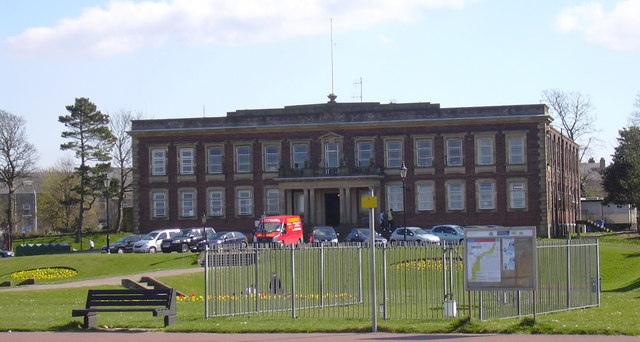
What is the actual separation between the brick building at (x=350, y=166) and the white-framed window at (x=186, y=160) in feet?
0.25

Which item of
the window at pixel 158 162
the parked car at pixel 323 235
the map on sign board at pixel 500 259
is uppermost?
the window at pixel 158 162

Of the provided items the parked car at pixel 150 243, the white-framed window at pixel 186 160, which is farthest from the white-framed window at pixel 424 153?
the parked car at pixel 150 243

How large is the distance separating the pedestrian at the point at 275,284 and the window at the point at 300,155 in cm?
4754

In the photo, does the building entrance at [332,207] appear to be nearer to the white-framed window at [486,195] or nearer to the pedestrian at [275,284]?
the white-framed window at [486,195]

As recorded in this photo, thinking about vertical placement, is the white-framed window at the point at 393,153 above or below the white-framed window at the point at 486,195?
above

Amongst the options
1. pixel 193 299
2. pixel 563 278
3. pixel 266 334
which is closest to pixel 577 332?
pixel 563 278

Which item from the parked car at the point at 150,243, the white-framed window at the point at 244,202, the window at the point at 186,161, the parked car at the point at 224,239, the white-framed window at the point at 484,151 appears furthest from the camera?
the window at the point at 186,161

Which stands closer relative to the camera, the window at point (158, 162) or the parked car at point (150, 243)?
the parked car at point (150, 243)

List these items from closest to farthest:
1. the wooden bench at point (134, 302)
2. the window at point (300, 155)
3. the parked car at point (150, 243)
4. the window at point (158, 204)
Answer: the wooden bench at point (134, 302), the parked car at point (150, 243), the window at point (300, 155), the window at point (158, 204)

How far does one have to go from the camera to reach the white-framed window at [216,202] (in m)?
73.5

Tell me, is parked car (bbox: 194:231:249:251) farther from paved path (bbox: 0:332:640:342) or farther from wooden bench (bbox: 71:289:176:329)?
paved path (bbox: 0:332:640:342)

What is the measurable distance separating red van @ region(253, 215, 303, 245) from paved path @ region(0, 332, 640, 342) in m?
32.6

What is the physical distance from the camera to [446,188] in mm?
70000

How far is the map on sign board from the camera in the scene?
20.4 metres
